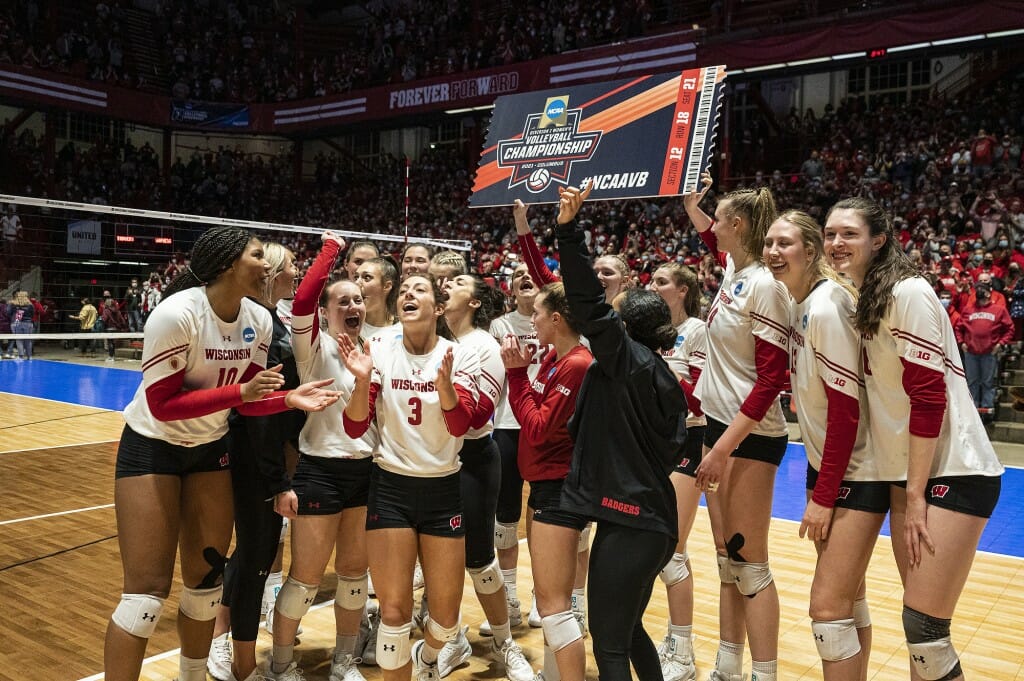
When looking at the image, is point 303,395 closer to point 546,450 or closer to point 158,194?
point 546,450

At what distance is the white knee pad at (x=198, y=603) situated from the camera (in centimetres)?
340

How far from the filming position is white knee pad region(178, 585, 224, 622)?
340 cm

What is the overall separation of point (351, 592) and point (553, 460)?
1.23 m

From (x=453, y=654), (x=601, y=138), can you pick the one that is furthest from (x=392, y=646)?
(x=601, y=138)

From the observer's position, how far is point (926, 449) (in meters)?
2.71

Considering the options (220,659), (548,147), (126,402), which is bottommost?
(126,402)

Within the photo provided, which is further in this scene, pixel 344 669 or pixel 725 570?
pixel 344 669

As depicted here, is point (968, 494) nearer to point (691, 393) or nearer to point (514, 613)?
point (691, 393)

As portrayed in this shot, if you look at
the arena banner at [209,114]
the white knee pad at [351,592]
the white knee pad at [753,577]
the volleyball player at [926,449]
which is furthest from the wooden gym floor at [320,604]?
the arena banner at [209,114]

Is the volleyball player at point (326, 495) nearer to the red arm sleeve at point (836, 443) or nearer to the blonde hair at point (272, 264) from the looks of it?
the blonde hair at point (272, 264)

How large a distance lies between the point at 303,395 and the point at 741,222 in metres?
2.12

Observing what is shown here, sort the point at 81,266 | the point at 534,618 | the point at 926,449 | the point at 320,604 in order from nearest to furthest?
the point at 926,449, the point at 534,618, the point at 320,604, the point at 81,266

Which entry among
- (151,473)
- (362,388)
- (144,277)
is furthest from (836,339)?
(144,277)

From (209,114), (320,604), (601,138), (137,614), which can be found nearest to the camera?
(137,614)
